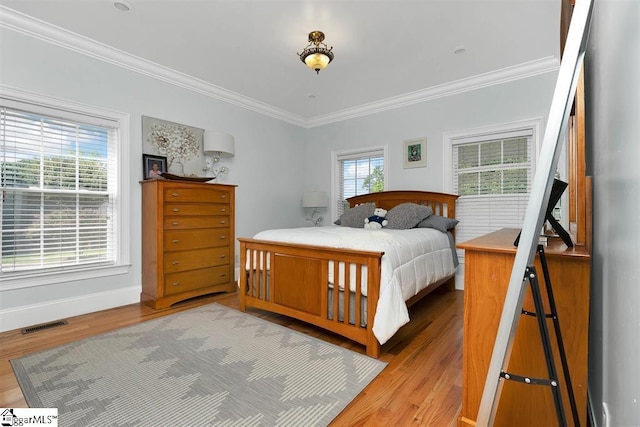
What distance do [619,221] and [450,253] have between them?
2.59 metres

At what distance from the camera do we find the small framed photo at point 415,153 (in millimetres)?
4020

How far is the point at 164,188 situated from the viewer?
301 centimetres

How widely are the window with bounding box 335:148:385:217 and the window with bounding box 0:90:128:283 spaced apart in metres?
3.07

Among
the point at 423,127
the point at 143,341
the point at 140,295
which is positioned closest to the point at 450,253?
the point at 423,127

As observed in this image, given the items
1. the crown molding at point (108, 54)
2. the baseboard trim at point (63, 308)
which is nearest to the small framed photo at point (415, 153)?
the crown molding at point (108, 54)

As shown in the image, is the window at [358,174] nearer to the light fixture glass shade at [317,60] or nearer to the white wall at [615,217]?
the light fixture glass shade at [317,60]

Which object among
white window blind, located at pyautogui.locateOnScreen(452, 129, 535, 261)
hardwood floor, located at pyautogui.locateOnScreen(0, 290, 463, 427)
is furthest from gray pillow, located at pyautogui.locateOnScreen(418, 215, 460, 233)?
hardwood floor, located at pyautogui.locateOnScreen(0, 290, 463, 427)

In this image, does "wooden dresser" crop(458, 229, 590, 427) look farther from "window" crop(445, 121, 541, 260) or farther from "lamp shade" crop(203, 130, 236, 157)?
"lamp shade" crop(203, 130, 236, 157)

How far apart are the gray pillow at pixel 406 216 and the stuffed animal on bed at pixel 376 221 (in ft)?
0.25

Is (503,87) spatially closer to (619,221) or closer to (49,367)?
(619,221)

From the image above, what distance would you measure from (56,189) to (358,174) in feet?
12.2

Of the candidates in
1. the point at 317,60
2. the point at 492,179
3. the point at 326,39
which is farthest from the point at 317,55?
the point at 492,179

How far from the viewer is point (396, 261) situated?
84.7 inches

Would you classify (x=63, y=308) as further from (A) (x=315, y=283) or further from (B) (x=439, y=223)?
(B) (x=439, y=223)
